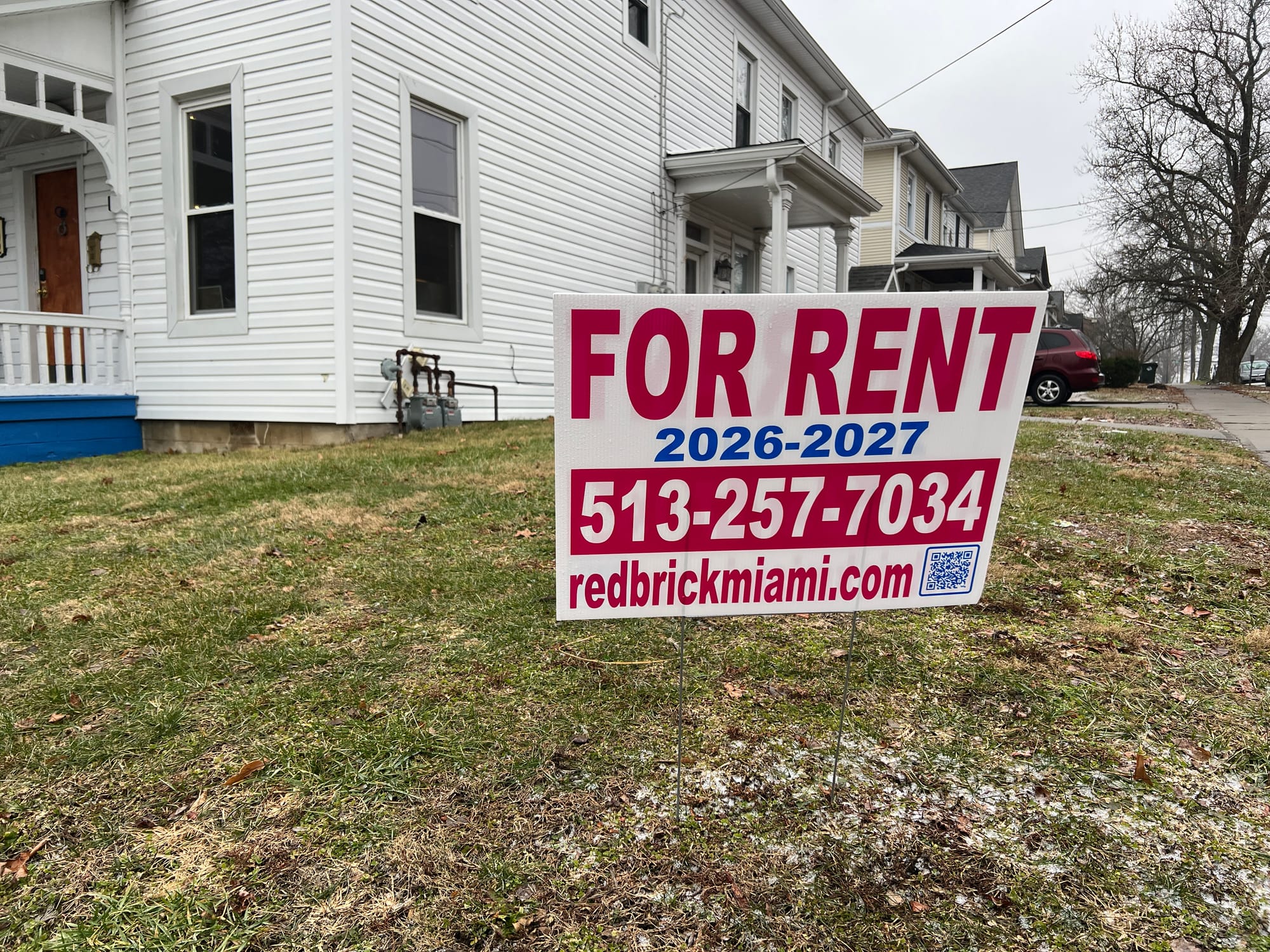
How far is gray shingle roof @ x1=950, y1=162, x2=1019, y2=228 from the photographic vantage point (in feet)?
128

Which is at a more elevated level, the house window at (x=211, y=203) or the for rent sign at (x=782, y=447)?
the house window at (x=211, y=203)

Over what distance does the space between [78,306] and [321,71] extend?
4.33m

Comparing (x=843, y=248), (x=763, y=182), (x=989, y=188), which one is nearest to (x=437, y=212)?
(x=763, y=182)

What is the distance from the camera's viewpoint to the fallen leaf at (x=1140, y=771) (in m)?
2.05

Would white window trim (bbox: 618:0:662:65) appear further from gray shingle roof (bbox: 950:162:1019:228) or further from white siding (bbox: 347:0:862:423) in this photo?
gray shingle roof (bbox: 950:162:1019:228)

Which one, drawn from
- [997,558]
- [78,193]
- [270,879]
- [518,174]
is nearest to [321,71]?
[518,174]

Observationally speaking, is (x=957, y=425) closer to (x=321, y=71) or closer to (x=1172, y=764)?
(x=1172, y=764)

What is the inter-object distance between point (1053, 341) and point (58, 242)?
1658 cm

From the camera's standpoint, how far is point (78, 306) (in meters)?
9.33

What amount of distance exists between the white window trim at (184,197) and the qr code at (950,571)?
802 centimetres

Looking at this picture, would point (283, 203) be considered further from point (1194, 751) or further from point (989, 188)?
point (989, 188)

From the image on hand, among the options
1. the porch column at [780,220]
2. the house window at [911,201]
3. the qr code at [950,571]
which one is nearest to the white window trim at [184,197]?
the porch column at [780,220]

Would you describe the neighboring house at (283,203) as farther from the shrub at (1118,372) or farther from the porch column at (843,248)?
the shrub at (1118,372)

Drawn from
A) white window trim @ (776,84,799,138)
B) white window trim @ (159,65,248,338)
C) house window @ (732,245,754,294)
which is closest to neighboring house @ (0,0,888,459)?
white window trim @ (159,65,248,338)
